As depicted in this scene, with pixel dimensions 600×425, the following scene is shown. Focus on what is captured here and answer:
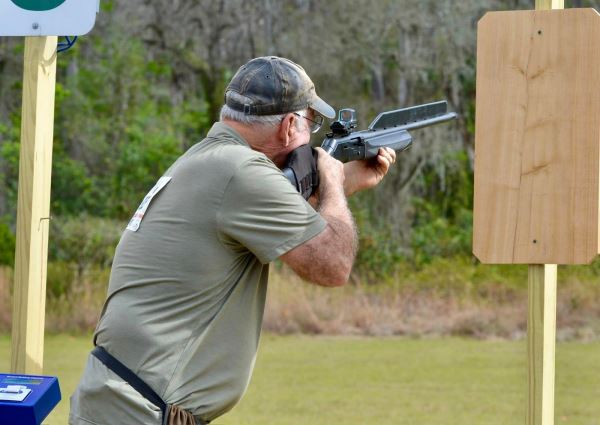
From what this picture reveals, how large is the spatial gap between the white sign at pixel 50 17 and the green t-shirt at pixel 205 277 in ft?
2.71

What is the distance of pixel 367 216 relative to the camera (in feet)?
58.4

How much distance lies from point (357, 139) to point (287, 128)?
2.41 ft

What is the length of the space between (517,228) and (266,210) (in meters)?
→ 0.98

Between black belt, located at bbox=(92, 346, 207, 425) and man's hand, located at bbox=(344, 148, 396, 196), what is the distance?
4.02 feet

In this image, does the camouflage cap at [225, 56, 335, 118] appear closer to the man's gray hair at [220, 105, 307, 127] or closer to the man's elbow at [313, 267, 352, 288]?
the man's gray hair at [220, 105, 307, 127]

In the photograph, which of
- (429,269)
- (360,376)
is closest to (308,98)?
(360,376)

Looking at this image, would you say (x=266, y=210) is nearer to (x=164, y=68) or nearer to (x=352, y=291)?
(x=352, y=291)

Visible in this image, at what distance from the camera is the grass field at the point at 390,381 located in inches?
361

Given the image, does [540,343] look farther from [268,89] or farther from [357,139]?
[268,89]

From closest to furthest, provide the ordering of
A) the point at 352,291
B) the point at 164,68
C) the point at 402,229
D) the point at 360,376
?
1. the point at 360,376
2. the point at 352,291
3. the point at 402,229
4. the point at 164,68

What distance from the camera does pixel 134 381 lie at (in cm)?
290

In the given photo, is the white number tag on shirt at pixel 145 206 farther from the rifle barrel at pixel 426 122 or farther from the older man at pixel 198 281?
the rifle barrel at pixel 426 122

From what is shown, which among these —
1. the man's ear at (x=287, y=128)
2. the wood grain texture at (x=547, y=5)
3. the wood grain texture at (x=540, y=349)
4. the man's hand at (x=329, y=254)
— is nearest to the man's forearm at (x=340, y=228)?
the man's hand at (x=329, y=254)

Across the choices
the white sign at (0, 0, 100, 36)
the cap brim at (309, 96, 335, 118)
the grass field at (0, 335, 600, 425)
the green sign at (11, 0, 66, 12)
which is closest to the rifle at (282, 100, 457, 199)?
the cap brim at (309, 96, 335, 118)
